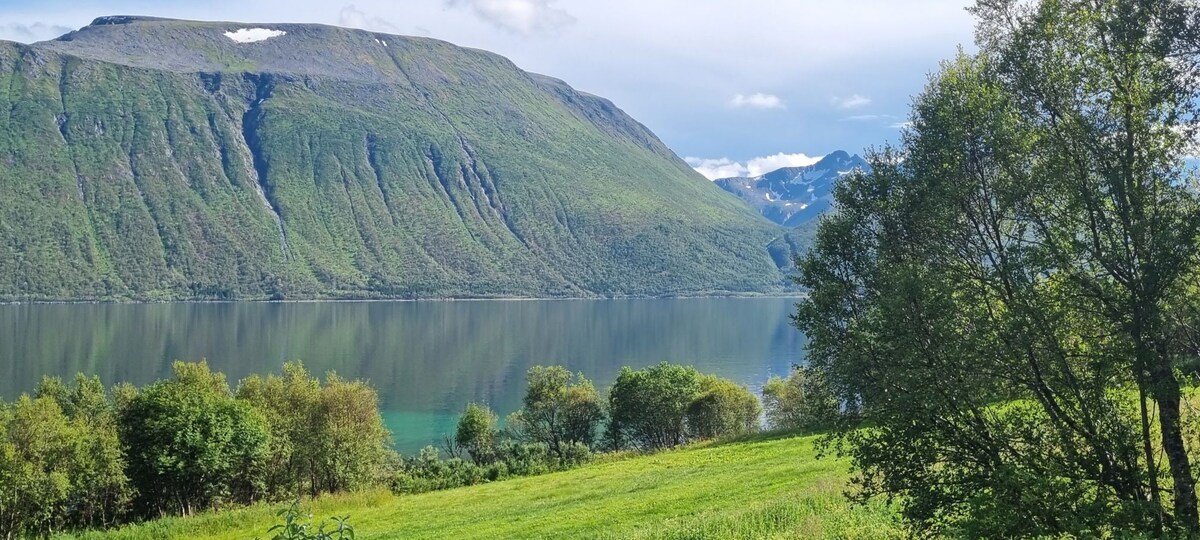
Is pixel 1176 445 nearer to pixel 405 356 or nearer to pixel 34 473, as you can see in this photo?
pixel 34 473

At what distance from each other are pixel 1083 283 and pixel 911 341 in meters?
2.29

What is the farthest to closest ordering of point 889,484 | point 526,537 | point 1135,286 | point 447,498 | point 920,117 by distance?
point 447,498, point 526,537, point 920,117, point 889,484, point 1135,286

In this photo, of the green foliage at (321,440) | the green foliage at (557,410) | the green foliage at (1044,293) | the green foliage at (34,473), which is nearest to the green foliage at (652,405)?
the green foliage at (557,410)

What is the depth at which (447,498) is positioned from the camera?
3478 centimetres

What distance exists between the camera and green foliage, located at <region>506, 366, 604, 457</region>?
234 ft

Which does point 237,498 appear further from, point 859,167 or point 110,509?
point 859,167

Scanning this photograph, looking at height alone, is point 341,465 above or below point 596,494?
below

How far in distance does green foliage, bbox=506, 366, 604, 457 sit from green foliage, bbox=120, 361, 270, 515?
31.1 meters

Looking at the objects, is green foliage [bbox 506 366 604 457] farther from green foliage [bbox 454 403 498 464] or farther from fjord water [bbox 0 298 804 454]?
fjord water [bbox 0 298 804 454]

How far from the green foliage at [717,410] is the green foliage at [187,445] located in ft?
130

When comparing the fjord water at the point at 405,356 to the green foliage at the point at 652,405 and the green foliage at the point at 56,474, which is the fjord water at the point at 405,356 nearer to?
the green foliage at the point at 652,405

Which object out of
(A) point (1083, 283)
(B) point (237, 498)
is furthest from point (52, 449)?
(A) point (1083, 283)

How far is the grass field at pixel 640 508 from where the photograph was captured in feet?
55.1

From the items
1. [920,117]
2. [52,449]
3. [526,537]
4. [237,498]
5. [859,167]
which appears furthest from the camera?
[237,498]
